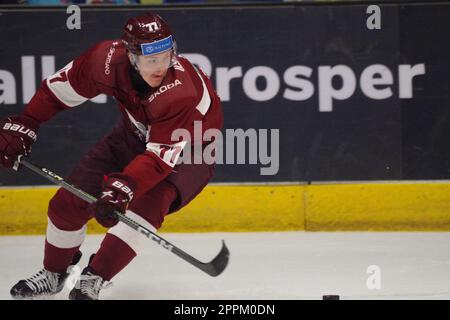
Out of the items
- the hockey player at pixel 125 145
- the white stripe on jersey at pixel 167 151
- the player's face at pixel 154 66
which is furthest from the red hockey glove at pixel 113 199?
the player's face at pixel 154 66

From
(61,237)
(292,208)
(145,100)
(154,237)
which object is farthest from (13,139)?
(292,208)

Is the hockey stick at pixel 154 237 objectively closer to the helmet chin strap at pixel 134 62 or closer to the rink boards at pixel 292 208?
the helmet chin strap at pixel 134 62

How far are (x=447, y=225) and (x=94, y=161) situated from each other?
7.61ft

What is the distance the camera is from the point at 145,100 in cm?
401

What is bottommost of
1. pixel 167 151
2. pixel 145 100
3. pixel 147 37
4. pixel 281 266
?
pixel 281 266

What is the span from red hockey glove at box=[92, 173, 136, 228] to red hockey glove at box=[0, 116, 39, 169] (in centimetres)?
55

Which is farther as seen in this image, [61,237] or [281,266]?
[281,266]

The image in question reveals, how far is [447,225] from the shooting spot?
231 inches

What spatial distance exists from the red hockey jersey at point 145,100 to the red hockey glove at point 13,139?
119mm

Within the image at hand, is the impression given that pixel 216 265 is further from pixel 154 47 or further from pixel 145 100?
pixel 154 47

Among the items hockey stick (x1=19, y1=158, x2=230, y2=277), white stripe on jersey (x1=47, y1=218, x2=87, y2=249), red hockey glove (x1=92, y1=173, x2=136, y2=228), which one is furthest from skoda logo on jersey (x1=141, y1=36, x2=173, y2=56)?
white stripe on jersey (x1=47, y1=218, x2=87, y2=249)

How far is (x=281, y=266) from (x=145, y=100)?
4.26 ft

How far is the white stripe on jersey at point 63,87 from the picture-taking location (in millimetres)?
4352
